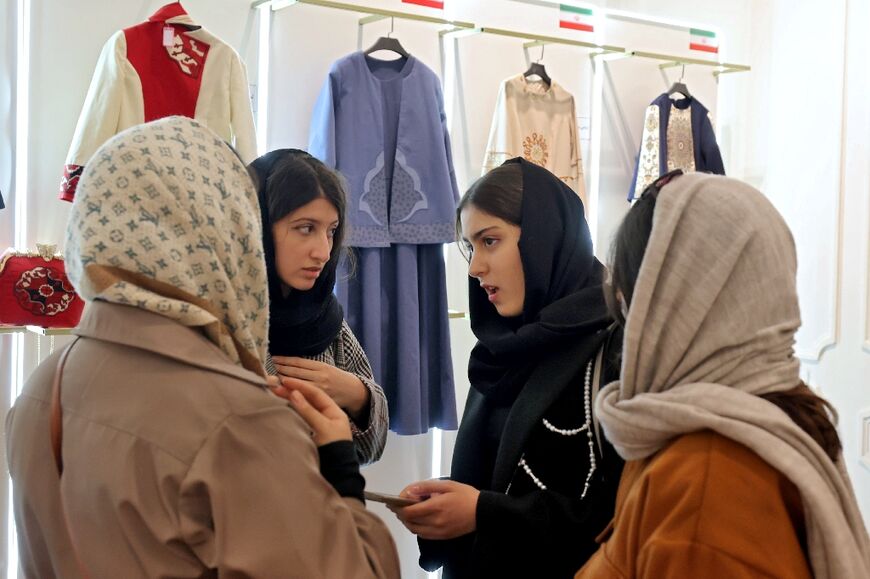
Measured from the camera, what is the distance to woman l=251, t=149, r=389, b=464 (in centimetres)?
190

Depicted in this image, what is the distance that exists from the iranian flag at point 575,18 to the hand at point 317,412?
302cm

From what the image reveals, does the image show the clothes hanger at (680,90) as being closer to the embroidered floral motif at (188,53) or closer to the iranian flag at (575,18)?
the iranian flag at (575,18)

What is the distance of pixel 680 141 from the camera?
3.98m

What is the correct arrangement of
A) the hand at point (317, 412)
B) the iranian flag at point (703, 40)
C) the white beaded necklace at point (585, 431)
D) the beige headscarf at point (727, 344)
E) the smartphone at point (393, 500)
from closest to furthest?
1. the beige headscarf at point (727, 344)
2. the hand at point (317, 412)
3. the smartphone at point (393, 500)
4. the white beaded necklace at point (585, 431)
5. the iranian flag at point (703, 40)

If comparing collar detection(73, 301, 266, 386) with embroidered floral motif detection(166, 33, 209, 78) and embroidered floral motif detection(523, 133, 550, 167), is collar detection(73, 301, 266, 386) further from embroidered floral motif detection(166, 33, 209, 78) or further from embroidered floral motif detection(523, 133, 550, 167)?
embroidered floral motif detection(523, 133, 550, 167)

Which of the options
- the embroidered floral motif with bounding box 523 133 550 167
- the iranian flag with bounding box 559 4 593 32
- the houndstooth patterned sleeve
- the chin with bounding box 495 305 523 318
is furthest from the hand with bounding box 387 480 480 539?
the iranian flag with bounding box 559 4 593 32

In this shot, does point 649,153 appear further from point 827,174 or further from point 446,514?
point 446,514

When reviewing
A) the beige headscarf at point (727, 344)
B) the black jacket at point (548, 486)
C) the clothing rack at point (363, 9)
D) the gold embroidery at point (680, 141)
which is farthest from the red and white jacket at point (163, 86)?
the gold embroidery at point (680, 141)

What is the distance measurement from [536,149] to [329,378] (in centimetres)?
203

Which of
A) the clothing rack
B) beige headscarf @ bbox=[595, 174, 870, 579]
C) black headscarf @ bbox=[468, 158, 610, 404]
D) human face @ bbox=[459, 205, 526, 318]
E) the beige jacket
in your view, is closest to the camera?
the beige jacket

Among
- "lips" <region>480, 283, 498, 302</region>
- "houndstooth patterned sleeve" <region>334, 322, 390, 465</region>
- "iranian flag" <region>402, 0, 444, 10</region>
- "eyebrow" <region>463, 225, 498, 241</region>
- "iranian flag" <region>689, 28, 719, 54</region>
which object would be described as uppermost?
"iranian flag" <region>689, 28, 719, 54</region>

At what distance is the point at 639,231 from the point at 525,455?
1.76ft

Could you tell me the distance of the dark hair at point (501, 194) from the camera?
6.10ft

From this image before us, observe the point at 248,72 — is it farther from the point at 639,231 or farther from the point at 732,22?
the point at 732,22
